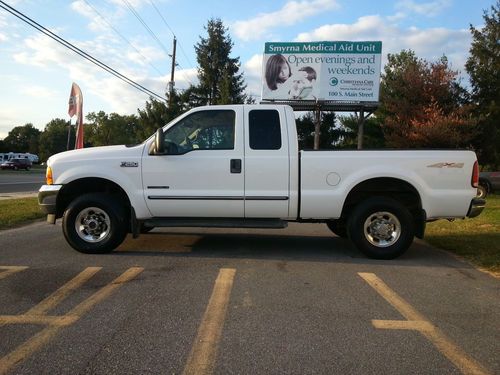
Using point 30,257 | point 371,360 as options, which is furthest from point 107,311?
point 30,257

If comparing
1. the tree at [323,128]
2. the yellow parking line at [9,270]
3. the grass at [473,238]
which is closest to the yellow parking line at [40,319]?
the yellow parking line at [9,270]

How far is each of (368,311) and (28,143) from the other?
135 meters

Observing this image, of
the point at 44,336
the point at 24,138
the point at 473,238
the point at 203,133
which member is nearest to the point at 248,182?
the point at 203,133

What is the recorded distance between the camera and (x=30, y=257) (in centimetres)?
702

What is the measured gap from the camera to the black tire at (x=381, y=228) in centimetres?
717

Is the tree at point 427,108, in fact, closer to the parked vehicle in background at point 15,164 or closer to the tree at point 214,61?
the tree at point 214,61

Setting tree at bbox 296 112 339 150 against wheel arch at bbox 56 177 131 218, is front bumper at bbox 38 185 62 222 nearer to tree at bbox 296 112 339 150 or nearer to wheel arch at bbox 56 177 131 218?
wheel arch at bbox 56 177 131 218

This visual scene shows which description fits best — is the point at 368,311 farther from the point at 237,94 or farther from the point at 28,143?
the point at 28,143

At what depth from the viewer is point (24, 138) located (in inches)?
5025

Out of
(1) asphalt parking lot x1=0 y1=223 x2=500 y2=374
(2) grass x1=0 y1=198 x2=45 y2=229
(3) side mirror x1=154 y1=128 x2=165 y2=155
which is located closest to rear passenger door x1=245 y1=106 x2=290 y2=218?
(1) asphalt parking lot x1=0 y1=223 x2=500 y2=374

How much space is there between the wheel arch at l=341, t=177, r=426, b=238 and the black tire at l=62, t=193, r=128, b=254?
3415mm

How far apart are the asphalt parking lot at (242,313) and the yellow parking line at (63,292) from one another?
13mm

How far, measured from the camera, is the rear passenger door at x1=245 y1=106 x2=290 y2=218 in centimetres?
711

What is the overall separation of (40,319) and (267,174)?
12.2 ft
